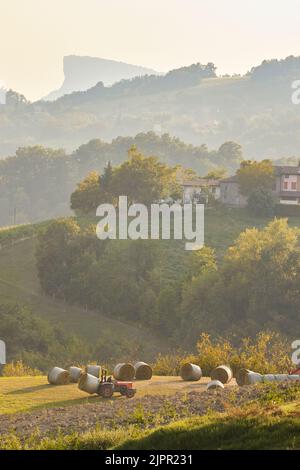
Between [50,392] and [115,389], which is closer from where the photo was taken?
[115,389]

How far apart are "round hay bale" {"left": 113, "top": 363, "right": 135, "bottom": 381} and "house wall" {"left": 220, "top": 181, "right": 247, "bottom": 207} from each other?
7869 cm

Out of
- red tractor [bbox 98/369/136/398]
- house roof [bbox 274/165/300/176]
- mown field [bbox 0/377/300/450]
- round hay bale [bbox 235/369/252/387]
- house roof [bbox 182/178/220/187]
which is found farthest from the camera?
house roof [bbox 182/178/220/187]

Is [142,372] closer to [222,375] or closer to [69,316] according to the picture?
[222,375]

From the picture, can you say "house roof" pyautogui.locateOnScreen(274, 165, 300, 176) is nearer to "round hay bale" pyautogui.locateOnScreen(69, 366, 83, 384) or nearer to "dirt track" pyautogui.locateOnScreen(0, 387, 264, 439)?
"round hay bale" pyautogui.locateOnScreen(69, 366, 83, 384)

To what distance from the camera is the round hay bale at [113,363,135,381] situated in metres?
40.8

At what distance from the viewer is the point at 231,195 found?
121 metres

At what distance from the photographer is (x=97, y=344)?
7569cm

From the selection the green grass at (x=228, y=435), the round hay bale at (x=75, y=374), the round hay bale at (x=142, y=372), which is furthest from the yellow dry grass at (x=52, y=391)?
the green grass at (x=228, y=435)

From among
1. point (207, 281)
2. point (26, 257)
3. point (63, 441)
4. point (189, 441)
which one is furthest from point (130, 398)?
point (26, 257)

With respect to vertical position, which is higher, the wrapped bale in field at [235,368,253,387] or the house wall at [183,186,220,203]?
the house wall at [183,186,220,203]

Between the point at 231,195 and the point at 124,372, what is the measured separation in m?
81.7

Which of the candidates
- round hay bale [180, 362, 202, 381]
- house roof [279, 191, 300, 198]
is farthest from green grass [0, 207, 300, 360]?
round hay bale [180, 362, 202, 381]

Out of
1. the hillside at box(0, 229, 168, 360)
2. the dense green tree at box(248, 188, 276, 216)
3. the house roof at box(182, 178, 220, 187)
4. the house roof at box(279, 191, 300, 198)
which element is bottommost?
the hillside at box(0, 229, 168, 360)

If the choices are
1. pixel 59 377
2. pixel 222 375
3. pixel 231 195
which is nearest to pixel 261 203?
pixel 231 195
